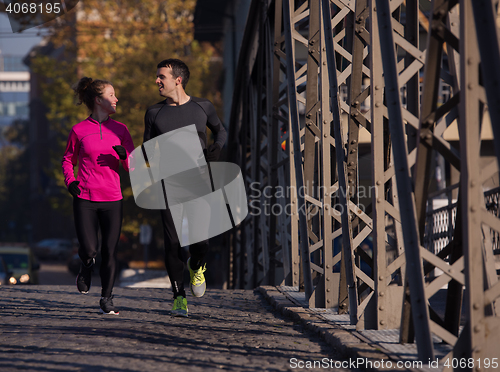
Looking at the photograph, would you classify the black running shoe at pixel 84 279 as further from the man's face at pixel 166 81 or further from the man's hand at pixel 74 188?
the man's face at pixel 166 81

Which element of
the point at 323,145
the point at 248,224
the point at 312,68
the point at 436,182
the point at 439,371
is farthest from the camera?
the point at 436,182

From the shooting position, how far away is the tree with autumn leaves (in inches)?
1195

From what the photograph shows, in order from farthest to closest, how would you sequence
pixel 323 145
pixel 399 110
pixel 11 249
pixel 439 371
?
pixel 11 249 < pixel 323 145 < pixel 399 110 < pixel 439 371

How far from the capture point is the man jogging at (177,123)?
570 cm

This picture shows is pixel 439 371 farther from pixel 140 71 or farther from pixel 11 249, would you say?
pixel 140 71

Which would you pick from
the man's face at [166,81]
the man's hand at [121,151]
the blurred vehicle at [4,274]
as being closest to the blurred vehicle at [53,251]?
the blurred vehicle at [4,274]

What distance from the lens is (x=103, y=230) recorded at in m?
5.95

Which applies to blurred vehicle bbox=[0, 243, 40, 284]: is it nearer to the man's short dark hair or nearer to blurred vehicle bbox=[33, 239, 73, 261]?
the man's short dark hair

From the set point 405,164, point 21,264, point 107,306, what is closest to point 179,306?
point 107,306

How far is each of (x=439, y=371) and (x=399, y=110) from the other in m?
1.31

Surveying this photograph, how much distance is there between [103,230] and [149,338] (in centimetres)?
160

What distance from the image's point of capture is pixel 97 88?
19.5 ft

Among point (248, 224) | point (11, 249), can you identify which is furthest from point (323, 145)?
point (11, 249)

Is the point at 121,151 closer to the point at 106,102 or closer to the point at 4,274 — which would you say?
the point at 106,102
